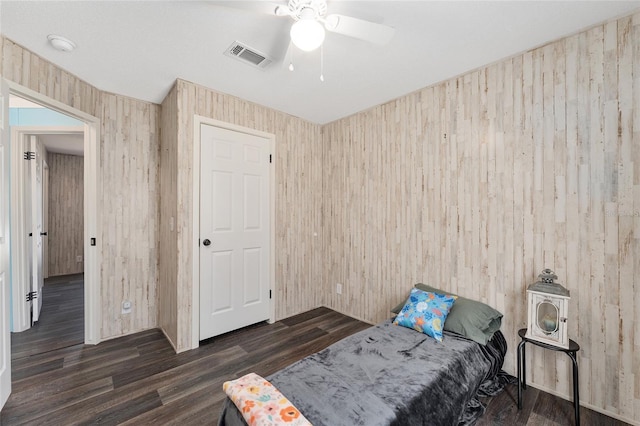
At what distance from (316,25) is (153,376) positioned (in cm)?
273

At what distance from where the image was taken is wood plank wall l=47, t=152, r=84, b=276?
525 centimetres

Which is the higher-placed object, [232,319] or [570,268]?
[570,268]

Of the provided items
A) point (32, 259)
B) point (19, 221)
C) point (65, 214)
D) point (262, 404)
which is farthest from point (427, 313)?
point (65, 214)

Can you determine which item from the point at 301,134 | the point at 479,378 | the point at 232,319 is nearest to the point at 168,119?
the point at 301,134

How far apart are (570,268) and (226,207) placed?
9.66 feet

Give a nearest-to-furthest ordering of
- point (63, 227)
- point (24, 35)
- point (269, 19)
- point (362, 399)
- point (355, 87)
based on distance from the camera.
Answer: point (362, 399)
point (269, 19)
point (24, 35)
point (355, 87)
point (63, 227)

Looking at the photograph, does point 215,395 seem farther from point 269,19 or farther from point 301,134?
point 301,134

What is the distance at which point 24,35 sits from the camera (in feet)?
5.91

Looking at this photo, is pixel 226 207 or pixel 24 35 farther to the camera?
pixel 226 207

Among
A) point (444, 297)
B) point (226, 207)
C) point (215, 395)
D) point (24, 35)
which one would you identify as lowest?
point (215, 395)

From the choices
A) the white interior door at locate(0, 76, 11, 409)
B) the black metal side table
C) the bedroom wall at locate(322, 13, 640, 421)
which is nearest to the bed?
the black metal side table

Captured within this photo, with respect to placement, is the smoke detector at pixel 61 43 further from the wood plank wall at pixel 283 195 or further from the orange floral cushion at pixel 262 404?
the orange floral cushion at pixel 262 404

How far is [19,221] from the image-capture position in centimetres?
283

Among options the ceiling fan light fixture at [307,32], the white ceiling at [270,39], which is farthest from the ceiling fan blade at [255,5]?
the ceiling fan light fixture at [307,32]
